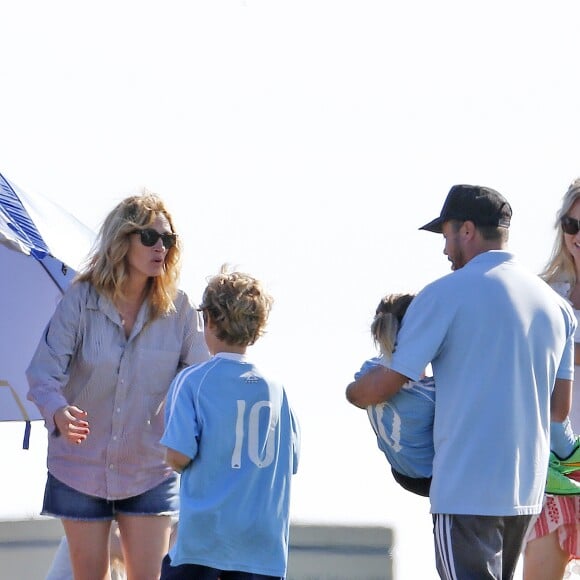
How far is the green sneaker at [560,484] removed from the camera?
4.53 m

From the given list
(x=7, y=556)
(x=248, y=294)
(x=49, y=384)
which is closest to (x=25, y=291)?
(x=49, y=384)

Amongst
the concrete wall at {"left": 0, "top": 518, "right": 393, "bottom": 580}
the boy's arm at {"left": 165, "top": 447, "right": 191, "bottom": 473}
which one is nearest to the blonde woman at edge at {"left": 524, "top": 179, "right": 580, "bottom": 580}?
the boy's arm at {"left": 165, "top": 447, "right": 191, "bottom": 473}

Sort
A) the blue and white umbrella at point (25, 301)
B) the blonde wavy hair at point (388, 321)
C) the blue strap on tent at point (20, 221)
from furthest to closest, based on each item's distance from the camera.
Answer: the blue and white umbrella at point (25, 301), the blue strap on tent at point (20, 221), the blonde wavy hair at point (388, 321)

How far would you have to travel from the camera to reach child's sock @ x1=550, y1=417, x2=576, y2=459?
4.42m

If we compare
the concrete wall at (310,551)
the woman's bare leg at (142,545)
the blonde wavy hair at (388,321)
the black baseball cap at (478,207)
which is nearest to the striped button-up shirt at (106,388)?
the woman's bare leg at (142,545)

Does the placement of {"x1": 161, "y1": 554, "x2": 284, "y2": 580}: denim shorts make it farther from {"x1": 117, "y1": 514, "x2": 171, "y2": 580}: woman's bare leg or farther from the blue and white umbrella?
the blue and white umbrella

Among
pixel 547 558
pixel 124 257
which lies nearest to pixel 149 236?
pixel 124 257

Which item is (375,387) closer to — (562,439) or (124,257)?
(562,439)

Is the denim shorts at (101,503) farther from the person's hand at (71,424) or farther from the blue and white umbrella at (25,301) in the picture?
the blue and white umbrella at (25,301)

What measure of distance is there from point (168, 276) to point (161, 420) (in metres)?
0.56

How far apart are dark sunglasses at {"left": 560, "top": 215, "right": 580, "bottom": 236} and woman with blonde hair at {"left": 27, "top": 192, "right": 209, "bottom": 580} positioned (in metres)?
1.48

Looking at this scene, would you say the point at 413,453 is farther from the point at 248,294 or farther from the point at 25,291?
the point at 25,291

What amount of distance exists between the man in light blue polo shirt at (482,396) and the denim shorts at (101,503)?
3.67 ft

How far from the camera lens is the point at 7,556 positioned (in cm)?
755
